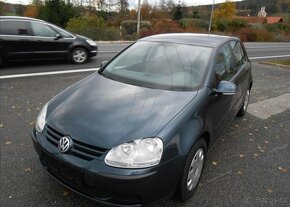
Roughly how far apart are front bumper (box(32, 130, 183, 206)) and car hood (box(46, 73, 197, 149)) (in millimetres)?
208

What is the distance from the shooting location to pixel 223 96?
3564mm

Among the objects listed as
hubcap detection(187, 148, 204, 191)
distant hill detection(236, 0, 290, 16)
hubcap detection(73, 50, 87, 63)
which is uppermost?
distant hill detection(236, 0, 290, 16)

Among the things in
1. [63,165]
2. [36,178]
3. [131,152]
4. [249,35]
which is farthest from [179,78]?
[249,35]

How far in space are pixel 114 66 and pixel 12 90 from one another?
344 cm

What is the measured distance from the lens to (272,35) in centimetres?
3944

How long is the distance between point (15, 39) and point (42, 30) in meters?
0.85

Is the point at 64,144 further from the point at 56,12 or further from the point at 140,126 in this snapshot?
the point at 56,12

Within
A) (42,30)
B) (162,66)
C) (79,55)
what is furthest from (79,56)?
(162,66)

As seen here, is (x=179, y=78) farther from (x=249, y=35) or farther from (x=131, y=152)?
(x=249, y=35)

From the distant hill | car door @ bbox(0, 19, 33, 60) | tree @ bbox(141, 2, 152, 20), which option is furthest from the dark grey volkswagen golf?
the distant hill

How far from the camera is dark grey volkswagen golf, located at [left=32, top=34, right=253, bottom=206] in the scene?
2350mm

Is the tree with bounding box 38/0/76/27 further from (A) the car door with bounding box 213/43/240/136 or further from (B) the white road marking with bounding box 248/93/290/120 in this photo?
(A) the car door with bounding box 213/43/240/136

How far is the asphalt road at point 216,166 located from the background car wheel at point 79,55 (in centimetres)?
335

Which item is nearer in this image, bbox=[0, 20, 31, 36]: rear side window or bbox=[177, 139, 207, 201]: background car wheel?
bbox=[177, 139, 207, 201]: background car wheel
